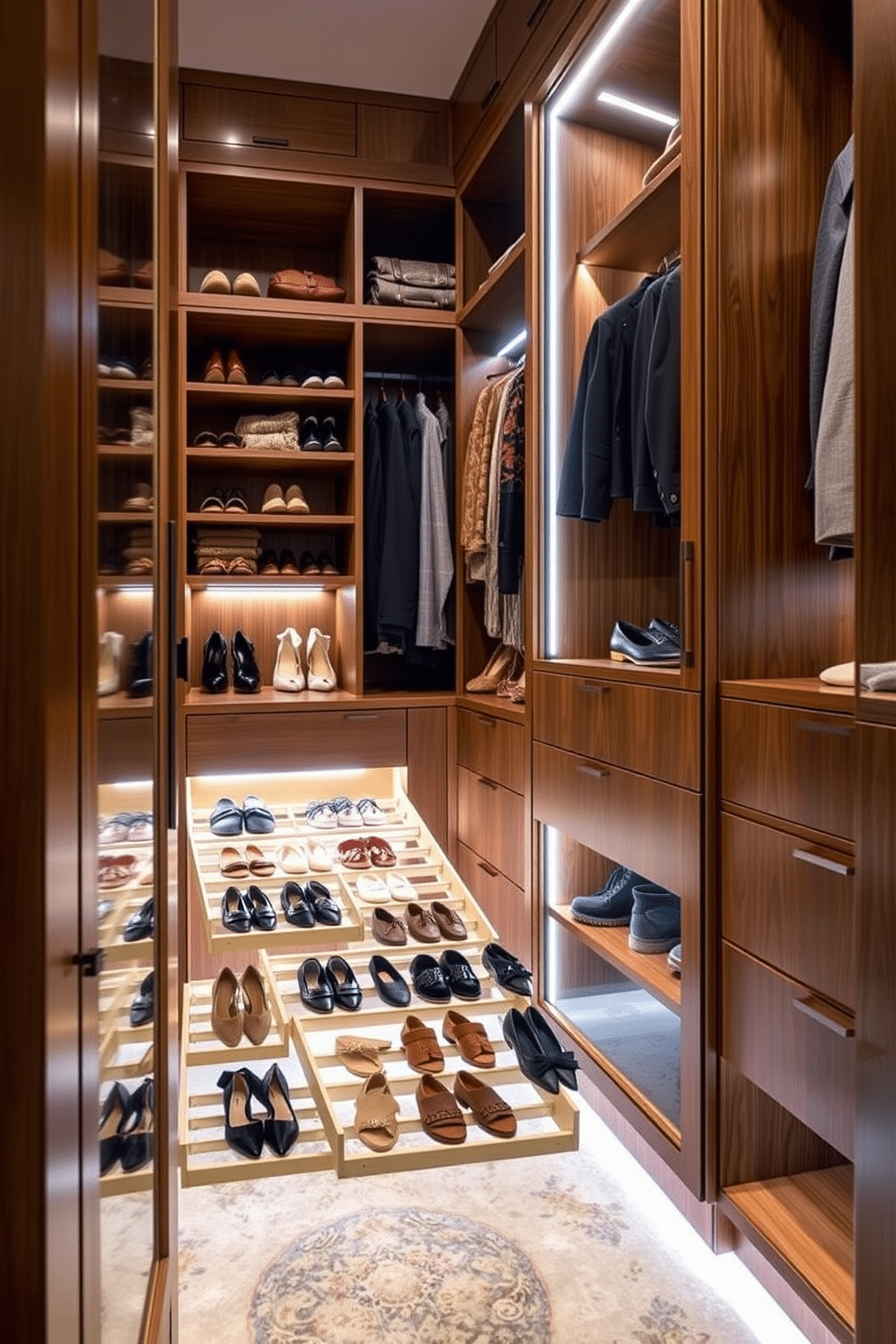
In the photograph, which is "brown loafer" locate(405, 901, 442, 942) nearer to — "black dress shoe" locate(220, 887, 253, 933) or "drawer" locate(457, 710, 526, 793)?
"black dress shoe" locate(220, 887, 253, 933)

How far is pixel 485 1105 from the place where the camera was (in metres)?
1.49

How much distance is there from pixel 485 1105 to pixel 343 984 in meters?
0.65

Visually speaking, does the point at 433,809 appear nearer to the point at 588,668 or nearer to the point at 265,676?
the point at 265,676

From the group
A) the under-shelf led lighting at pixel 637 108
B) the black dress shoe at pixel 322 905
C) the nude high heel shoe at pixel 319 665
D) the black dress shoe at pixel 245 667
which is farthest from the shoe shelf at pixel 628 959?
the under-shelf led lighting at pixel 637 108

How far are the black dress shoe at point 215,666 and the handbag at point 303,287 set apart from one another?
1.18 m

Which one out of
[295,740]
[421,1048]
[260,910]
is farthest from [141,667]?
[295,740]

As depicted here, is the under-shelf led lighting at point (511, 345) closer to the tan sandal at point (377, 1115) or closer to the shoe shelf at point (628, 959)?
the shoe shelf at point (628, 959)

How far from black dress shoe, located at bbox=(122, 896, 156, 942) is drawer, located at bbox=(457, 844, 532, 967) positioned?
1.89 meters

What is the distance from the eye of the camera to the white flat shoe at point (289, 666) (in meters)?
3.40

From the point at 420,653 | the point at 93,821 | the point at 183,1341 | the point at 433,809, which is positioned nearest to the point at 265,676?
the point at 420,653

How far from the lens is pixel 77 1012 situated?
1.58ft

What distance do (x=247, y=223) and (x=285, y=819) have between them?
2.16m

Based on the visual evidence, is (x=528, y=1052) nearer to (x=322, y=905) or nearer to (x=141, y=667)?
(x=322, y=905)

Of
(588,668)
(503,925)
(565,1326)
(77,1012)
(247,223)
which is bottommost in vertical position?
(565,1326)
